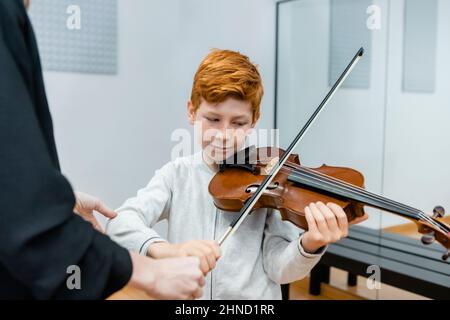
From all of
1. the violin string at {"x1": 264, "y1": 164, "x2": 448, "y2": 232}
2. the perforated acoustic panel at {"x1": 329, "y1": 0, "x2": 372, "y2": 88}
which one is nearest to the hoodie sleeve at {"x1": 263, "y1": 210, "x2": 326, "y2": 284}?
the violin string at {"x1": 264, "y1": 164, "x2": 448, "y2": 232}

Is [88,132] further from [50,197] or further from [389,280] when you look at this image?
[50,197]

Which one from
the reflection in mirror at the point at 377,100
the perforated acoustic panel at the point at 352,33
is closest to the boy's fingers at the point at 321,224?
the reflection in mirror at the point at 377,100

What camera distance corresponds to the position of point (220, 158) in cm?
76

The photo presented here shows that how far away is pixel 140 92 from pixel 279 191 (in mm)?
833

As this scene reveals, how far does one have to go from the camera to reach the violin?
2.24ft

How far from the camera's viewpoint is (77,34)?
1.48 m

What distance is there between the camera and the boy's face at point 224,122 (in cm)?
69

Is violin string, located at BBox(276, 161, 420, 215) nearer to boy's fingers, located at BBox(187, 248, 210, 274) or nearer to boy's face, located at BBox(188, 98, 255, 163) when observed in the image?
boy's face, located at BBox(188, 98, 255, 163)

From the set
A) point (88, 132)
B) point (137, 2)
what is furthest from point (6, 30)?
point (88, 132)

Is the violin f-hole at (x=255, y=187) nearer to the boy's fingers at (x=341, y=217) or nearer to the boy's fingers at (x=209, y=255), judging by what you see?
the boy's fingers at (x=341, y=217)

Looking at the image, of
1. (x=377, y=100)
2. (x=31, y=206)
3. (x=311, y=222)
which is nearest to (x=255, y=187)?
(x=311, y=222)

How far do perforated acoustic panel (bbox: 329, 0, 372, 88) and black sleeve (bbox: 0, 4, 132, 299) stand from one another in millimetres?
1447

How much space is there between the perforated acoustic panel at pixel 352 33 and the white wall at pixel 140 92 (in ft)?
1.29

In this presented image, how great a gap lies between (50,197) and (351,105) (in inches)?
61.6
